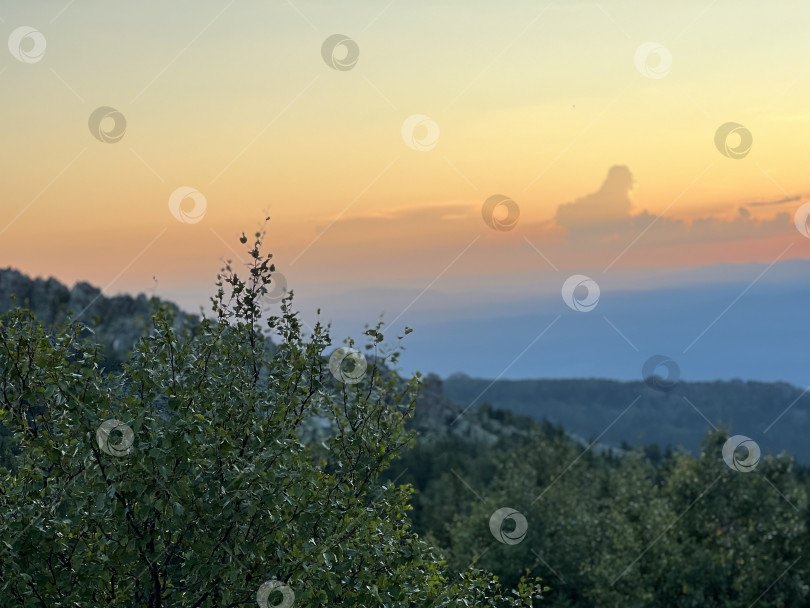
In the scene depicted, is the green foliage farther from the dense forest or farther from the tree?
the tree

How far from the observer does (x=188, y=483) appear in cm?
1212

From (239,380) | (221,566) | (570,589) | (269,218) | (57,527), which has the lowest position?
(57,527)

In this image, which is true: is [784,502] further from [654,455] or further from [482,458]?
[654,455]

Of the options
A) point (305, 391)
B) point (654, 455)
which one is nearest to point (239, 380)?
point (305, 391)

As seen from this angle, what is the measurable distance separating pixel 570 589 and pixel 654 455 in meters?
140

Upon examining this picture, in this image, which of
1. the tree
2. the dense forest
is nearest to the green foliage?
the dense forest

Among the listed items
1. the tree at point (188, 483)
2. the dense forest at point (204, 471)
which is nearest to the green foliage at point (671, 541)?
the dense forest at point (204, 471)

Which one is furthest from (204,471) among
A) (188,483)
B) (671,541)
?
(671,541)

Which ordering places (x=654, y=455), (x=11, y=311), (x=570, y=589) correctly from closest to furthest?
1. (x=11, y=311)
2. (x=570, y=589)
3. (x=654, y=455)

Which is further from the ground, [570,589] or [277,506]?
[570,589]

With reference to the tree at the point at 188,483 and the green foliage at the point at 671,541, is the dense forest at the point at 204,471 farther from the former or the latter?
the green foliage at the point at 671,541

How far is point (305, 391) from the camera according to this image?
1427cm

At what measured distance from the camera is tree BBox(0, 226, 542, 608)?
12.0 m

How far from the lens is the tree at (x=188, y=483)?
1198 cm
